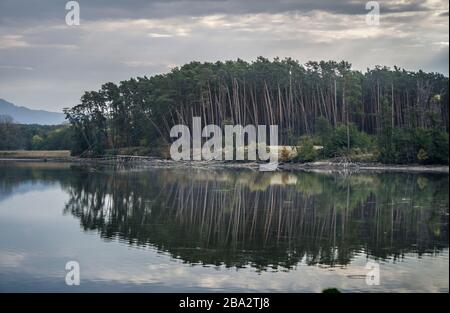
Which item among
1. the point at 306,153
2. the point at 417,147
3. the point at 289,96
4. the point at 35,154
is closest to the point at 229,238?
the point at 417,147

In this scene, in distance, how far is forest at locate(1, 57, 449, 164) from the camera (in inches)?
2682

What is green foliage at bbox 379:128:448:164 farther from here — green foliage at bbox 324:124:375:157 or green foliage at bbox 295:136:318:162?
green foliage at bbox 295:136:318:162

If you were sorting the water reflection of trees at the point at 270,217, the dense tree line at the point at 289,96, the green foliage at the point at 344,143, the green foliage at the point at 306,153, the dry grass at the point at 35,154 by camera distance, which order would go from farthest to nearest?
the dry grass at the point at 35,154, the dense tree line at the point at 289,96, the green foliage at the point at 306,153, the green foliage at the point at 344,143, the water reflection of trees at the point at 270,217

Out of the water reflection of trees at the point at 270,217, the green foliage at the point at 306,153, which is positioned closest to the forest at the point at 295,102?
the green foliage at the point at 306,153

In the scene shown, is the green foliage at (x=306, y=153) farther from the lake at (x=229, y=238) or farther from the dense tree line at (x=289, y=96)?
the lake at (x=229, y=238)

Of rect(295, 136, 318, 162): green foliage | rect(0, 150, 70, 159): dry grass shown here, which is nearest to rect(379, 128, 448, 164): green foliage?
rect(295, 136, 318, 162): green foliage

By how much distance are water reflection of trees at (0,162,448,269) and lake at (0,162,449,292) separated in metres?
0.06

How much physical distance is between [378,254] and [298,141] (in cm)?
5340

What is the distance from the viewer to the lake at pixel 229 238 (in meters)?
16.9

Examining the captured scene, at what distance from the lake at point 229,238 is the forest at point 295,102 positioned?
27.9 metres

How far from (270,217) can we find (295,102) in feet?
177

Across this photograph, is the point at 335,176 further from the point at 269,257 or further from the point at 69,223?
the point at 269,257

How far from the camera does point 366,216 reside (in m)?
28.3

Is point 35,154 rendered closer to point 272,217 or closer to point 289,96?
point 289,96
